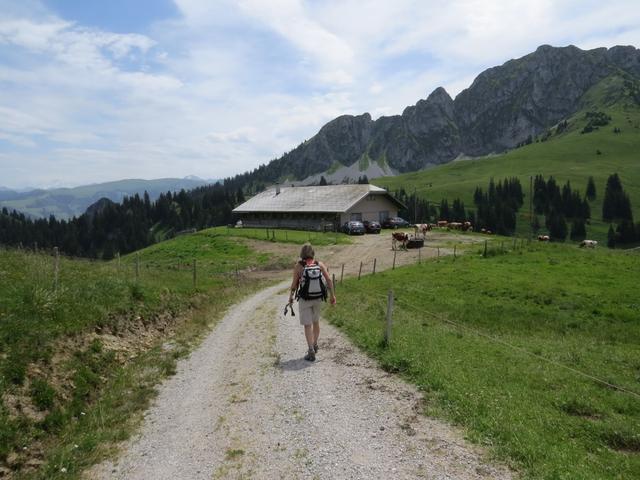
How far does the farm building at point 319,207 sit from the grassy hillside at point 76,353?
50882mm

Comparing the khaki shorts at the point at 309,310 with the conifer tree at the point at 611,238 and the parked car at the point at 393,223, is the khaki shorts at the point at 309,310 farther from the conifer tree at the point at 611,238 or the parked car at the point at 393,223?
the conifer tree at the point at 611,238

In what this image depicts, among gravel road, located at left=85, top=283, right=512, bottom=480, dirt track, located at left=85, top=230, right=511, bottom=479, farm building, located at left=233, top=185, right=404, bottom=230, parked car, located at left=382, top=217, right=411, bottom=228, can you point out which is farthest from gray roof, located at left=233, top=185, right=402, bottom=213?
gravel road, located at left=85, top=283, right=512, bottom=480

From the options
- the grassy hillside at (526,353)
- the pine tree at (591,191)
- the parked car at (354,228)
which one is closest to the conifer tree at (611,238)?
the pine tree at (591,191)

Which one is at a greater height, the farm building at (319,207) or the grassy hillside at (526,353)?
the farm building at (319,207)

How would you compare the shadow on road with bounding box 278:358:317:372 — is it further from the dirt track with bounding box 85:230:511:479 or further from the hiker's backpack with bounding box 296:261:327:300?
the hiker's backpack with bounding box 296:261:327:300

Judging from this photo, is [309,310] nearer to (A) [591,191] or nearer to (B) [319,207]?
(B) [319,207]

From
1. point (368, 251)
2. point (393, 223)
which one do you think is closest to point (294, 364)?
point (368, 251)

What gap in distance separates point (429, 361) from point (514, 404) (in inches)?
93.6

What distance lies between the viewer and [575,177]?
7407 inches

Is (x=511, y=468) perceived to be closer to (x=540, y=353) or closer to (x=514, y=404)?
(x=514, y=404)

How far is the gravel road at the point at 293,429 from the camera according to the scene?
6.51 meters

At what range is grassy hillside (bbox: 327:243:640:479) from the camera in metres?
7.09

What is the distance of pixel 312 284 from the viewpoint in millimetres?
11156

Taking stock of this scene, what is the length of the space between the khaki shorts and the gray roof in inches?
2220
